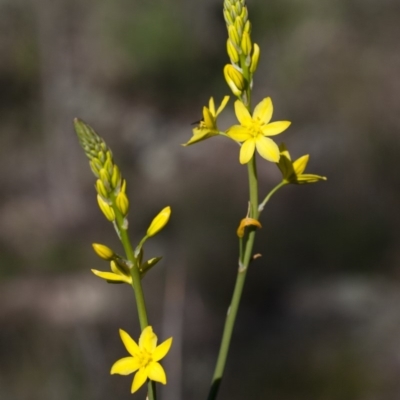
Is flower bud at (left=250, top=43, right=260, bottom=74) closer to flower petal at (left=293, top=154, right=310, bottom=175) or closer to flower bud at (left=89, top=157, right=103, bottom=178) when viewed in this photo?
flower petal at (left=293, top=154, right=310, bottom=175)

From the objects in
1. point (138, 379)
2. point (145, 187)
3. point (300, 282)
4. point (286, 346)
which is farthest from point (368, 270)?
point (138, 379)

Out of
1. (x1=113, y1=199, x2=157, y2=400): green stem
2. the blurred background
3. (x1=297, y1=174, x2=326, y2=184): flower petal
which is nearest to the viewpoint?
(x1=113, y1=199, x2=157, y2=400): green stem

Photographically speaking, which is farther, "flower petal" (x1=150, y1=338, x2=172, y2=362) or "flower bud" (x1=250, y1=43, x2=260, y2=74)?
"flower bud" (x1=250, y1=43, x2=260, y2=74)

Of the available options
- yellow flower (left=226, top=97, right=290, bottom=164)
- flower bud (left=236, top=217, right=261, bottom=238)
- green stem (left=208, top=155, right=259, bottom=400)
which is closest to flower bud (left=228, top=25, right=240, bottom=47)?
yellow flower (left=226, top=97, right=290, bottom=164)

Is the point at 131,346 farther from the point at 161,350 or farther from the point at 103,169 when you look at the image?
the point at 103,169

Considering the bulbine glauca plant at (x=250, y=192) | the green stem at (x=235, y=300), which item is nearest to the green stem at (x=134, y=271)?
the bulbine glauca plant at (x=250, y=192)

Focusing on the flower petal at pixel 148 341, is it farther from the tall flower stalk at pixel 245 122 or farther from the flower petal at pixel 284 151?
the flower petal at pixel 284 151
